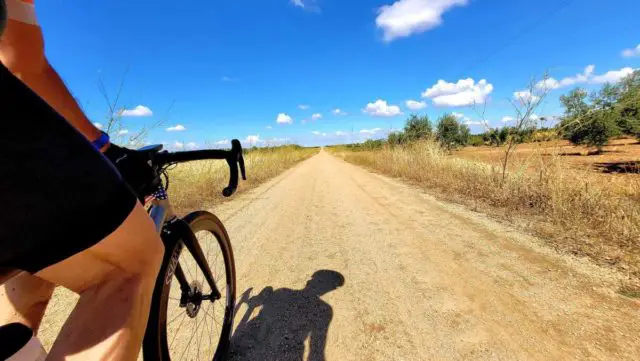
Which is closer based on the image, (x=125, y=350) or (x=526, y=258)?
(x=125, y=350)

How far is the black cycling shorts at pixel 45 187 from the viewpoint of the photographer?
0.46 metres

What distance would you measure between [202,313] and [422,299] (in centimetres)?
185

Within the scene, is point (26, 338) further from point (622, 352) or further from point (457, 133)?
point (457, 133)

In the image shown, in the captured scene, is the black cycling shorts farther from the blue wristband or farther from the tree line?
the tree line

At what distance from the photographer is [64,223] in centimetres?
55

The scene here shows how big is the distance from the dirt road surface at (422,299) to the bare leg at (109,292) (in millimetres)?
1496

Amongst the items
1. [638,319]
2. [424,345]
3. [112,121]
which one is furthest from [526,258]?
[112,121]

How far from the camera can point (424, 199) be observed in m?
6.64

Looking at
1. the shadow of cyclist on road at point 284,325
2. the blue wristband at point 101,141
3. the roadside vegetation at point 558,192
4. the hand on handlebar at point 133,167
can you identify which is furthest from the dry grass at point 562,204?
the blue wristband at point 101,141

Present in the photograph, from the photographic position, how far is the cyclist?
0.48 metres

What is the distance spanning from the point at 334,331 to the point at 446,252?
1972 mm

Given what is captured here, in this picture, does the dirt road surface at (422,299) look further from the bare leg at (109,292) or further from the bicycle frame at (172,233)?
the bare leg at (109,292)

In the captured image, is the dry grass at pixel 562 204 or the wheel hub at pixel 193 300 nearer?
the wheel hub at pixel 193 300

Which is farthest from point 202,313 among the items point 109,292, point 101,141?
point 109,292
